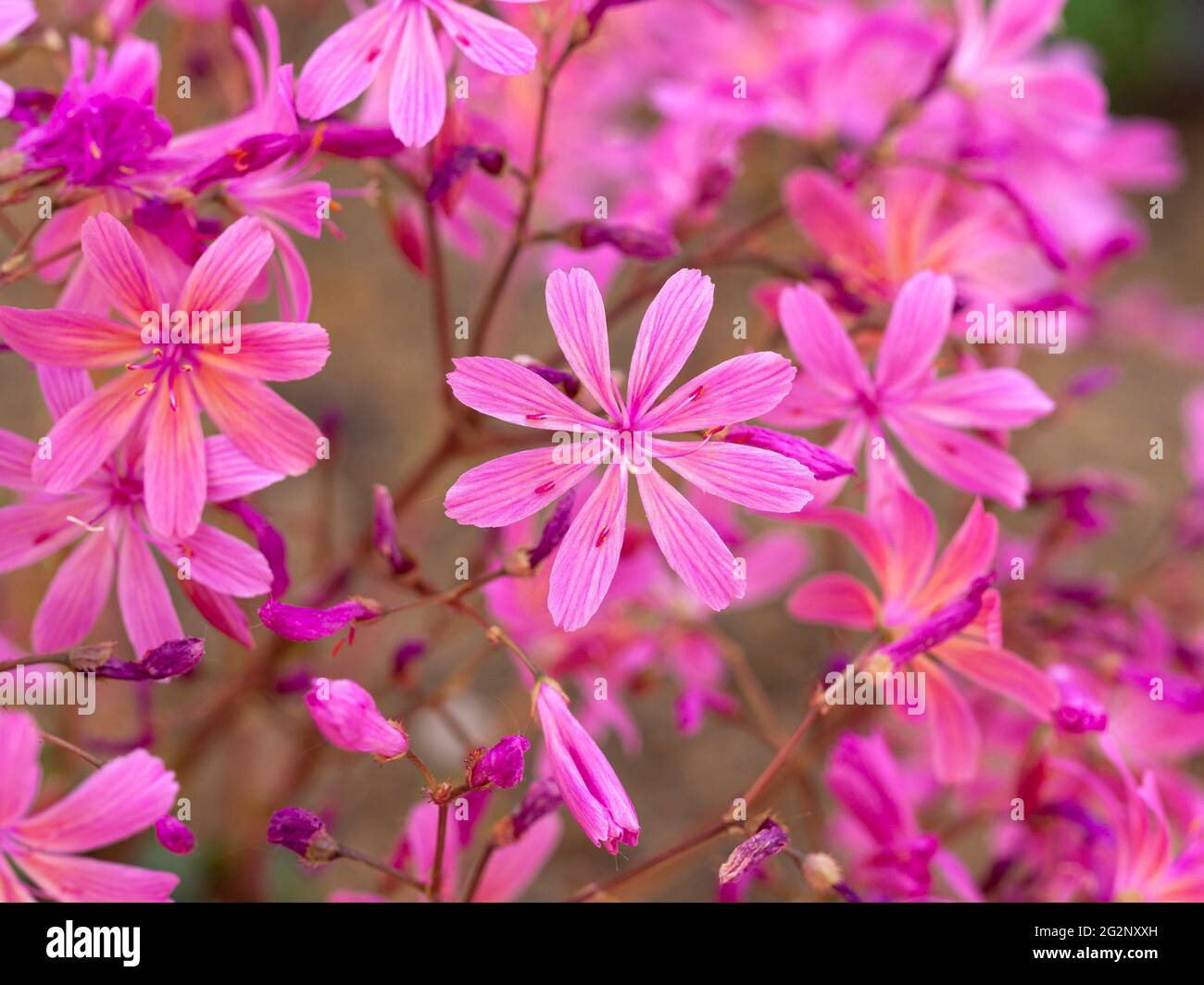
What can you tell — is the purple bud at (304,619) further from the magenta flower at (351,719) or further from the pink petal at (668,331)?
the pink petal at (668,331)

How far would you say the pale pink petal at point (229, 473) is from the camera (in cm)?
59

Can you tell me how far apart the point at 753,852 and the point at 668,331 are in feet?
0.89

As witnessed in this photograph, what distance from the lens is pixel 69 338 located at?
57cm

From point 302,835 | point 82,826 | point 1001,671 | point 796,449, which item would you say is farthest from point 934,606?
point 82,826

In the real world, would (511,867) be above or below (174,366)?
below

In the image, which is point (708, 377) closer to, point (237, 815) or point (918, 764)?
point (918, 764)

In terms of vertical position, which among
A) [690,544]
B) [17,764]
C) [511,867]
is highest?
[690,544]

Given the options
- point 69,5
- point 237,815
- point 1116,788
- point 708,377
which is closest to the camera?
point 708,377

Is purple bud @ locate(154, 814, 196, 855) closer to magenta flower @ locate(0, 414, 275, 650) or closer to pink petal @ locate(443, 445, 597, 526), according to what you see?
magenta flower @ locate(0, 414, 275, 650)

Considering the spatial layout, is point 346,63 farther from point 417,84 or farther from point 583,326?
point 583,326

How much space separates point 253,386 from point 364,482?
101cm

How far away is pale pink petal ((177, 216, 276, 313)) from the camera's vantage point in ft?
1.82

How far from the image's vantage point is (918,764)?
100 centimetres
